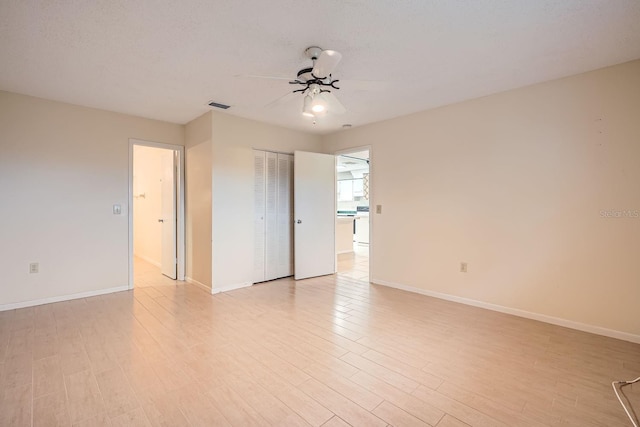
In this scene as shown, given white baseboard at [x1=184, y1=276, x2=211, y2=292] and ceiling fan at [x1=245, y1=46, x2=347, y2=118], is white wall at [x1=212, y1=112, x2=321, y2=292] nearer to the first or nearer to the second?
white baseboard at [x1=184, y1=276, x2=211, y2=292]

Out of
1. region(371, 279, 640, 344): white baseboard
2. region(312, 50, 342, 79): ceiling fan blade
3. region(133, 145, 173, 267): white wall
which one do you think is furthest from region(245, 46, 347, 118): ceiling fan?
region(133, 145, 173, 267): white wall

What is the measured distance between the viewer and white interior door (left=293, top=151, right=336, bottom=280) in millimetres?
4688

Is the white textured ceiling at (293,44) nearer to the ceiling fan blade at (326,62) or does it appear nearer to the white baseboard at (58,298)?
the ceiling fan blade at (326,62)

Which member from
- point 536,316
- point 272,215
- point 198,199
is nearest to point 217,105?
point 198,199

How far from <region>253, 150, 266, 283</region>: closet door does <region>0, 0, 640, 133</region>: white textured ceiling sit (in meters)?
1.20

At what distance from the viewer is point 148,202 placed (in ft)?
19.6

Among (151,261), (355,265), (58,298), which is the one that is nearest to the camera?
(58,298)

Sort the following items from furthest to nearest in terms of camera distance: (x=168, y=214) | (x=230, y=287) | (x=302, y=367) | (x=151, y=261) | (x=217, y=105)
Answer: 1. (x=151, y=261)
2. (x=168, y=214)
3. (x=230, y=287)
4. (x=217, y=105)
5. (x=302, y=367)

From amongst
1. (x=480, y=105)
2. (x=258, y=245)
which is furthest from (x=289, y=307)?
(x=480, y=105)

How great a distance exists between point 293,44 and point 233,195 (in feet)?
7.76

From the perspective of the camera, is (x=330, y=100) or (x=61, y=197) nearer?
(x=330, y=100)

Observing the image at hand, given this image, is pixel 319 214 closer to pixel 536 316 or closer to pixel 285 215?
pixel 285 215

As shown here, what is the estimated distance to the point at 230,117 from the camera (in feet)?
13.5

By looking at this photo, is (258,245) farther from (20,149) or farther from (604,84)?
(604,84)
